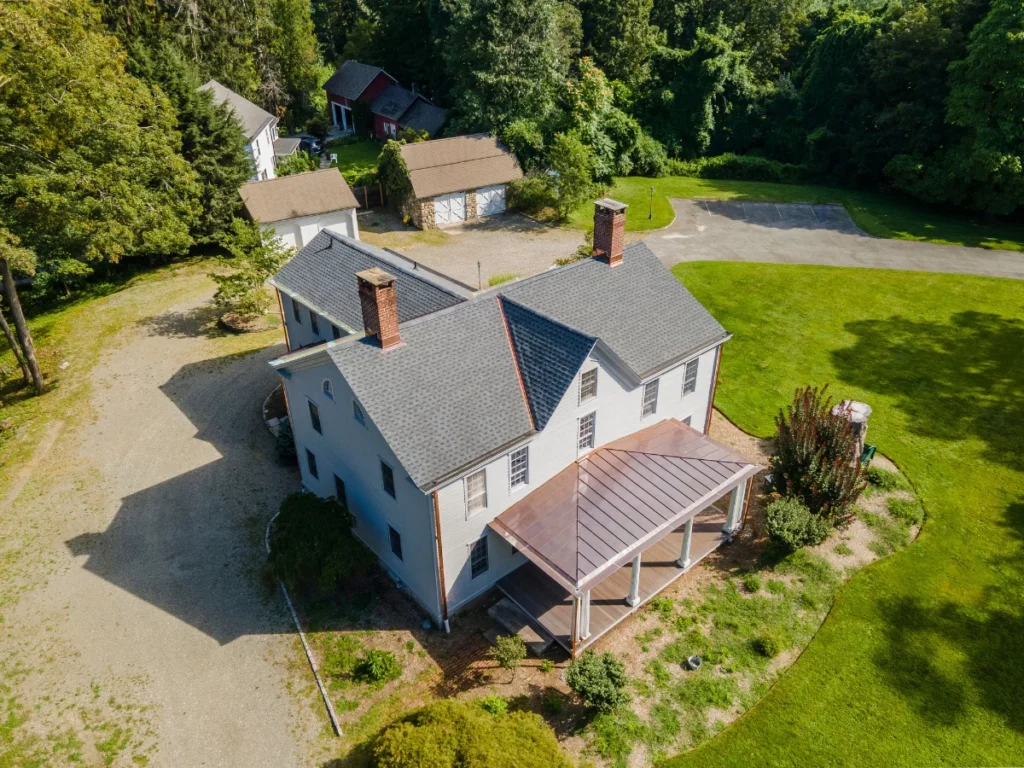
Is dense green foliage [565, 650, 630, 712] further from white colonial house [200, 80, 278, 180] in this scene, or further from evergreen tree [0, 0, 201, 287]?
white colonial house [200, 80, 278, 180]

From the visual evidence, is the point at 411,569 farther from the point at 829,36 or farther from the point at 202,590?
the point at 829,36

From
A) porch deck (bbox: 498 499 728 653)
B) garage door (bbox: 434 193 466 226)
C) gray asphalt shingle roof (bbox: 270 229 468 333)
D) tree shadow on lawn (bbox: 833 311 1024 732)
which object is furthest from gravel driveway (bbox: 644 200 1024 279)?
porch deck (bbox: 498 499 728 653)

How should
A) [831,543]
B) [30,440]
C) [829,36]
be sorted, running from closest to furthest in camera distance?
1. [831,543]
2. [30,440]
3. [829,36]

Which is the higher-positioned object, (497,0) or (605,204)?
(497,0)

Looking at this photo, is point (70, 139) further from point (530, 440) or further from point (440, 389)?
point (530, 440)

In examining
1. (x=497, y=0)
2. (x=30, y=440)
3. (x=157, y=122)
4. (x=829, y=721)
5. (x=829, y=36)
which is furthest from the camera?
(x=829, y=36)

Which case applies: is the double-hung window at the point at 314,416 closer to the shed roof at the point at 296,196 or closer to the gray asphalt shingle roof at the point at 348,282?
the gray asphalt shingle roof at the point at 348,282

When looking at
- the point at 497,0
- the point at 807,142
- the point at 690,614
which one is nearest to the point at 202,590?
the point at 690,614
